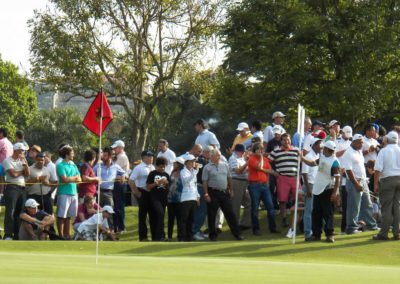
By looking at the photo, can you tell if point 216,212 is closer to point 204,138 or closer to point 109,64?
point 204,138

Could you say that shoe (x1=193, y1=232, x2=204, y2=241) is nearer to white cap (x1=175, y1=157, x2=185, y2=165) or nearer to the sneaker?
white cap (x1=175, y1=157, x2=185, y2=165)

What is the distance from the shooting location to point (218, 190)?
938 inches

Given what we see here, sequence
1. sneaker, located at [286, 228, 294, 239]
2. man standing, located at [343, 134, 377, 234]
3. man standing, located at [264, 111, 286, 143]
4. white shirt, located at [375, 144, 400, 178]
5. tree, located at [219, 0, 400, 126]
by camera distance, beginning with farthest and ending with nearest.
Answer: tree, located at [219, 0, 400, 126]
man standing, located at [264, 111, 286, 143]
sneaker, located at [286, 228, 294, 239]
man standing, located at [343, 134, 377, 234]
white shirt, located at [375, 144, 400, 178]

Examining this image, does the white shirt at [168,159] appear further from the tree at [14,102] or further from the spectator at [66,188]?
the tree at [14,102]

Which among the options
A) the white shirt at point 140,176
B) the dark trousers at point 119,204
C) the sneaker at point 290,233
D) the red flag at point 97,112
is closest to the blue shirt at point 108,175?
the dark trousers at point 119,204

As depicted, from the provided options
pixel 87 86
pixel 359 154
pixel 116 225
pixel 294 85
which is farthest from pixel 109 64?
pixel 359 154

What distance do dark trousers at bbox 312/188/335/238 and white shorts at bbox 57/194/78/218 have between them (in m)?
5.20

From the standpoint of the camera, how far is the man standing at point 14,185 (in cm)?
2392

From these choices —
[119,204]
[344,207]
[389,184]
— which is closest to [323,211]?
[389,184]

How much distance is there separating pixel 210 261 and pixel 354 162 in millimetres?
6523

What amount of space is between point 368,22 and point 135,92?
1608cm

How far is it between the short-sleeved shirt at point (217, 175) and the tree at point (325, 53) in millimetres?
16696

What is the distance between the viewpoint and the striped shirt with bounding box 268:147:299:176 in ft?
79.5

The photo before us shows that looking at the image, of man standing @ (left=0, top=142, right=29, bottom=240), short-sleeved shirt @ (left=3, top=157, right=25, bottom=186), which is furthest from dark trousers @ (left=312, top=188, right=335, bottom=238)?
short-sleeved shirt @ (left=3, top=157, right=25, bottom=186)
